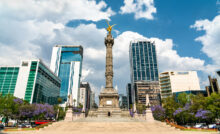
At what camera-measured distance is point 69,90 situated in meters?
158

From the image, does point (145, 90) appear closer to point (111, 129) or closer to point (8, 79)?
point (8, 79)

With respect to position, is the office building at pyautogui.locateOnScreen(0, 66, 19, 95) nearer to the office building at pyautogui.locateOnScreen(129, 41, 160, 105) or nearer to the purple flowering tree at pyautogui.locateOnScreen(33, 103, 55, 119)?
the purple flowering tree at pyautogui.locateOnScreen(33, 103, 55, 119)

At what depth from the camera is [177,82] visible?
94500mm

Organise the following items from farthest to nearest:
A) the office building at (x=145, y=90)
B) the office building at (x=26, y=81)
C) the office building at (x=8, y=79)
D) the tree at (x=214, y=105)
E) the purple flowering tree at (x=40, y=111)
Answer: the office building at (x=145, y=90)
the office building at (x=8, y=79)
the office building at (x=26, y=81)
the purple flowering tree at (x=40, y=111)
the tree at (x=214, y=105)

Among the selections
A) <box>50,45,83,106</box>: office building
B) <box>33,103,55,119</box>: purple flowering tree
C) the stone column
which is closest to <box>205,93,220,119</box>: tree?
the stone column

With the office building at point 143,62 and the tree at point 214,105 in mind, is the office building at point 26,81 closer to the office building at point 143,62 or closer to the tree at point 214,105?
the tree at point 214,105

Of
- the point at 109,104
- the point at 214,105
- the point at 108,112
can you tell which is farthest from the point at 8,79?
the point at 214,105

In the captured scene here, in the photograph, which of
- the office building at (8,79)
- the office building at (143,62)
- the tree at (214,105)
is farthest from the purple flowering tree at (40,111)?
the office building at (143,62)

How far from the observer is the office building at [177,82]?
93312 mm

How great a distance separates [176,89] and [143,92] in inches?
1328

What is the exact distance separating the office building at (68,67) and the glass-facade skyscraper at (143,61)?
6212 centimetres

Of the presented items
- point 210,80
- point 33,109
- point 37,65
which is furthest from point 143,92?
point 33,109

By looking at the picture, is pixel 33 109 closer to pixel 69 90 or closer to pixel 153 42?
pixel 69 90

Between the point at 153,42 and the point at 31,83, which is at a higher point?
the point at 153,42
